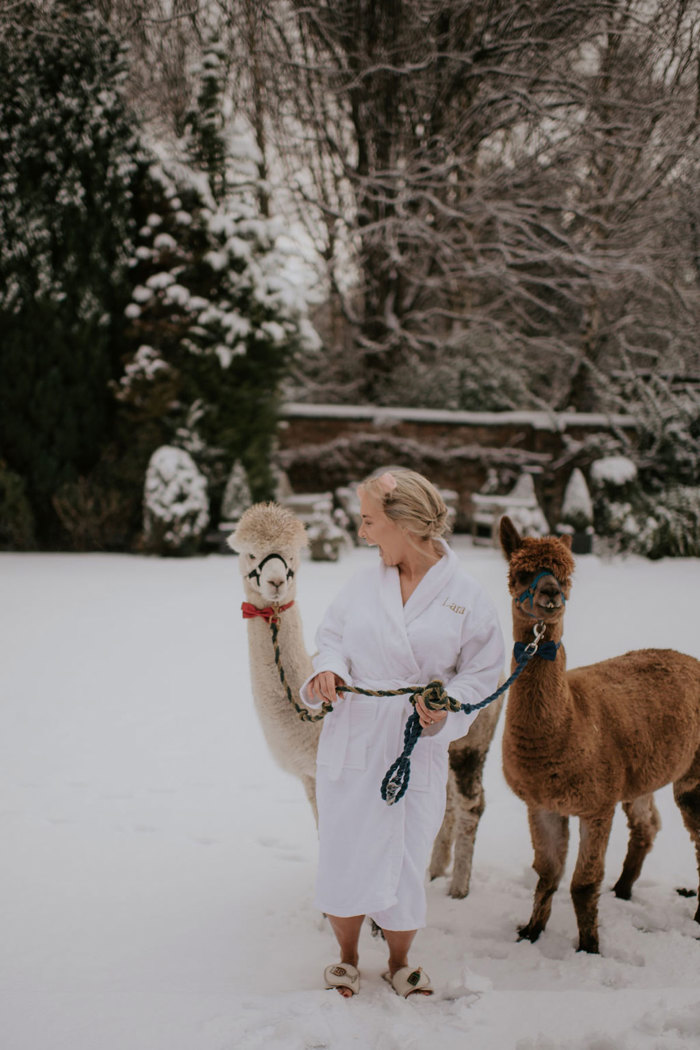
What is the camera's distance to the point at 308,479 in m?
12.7

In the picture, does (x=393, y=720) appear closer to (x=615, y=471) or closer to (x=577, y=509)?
(x=577, y=509)

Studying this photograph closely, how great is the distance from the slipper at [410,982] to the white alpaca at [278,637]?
70 centimetres

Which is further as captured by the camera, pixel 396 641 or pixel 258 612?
pixel 258 612

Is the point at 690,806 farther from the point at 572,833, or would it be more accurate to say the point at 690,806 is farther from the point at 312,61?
the point at 312,61

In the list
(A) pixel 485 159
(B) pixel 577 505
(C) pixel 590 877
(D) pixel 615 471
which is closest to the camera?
(C) pixel 590 877

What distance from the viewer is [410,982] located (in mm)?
2078

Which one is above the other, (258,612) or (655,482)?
(655,482)

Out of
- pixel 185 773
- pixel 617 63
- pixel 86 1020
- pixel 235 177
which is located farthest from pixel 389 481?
pixel 617 63

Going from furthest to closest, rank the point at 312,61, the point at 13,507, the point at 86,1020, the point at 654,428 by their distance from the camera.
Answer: the point at 312,61, the point at 654,428, the point at 13,507, the point at 86,1020

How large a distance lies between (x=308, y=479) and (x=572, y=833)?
9786 mm

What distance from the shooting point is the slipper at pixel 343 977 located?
206cm

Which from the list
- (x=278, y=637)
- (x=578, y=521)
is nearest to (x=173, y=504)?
(x=578, y=521)

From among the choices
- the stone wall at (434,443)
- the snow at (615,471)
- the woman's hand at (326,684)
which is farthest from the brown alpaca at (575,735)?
the stone wall at (434,443)

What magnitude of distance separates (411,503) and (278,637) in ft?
2.43
